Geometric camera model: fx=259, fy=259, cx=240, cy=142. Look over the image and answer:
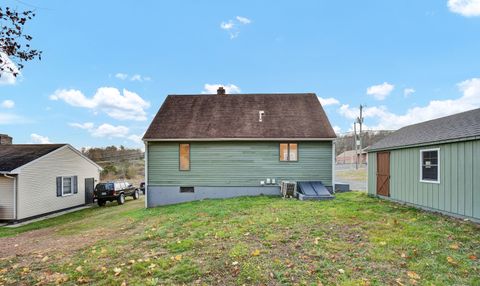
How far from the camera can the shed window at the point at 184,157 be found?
14000mm

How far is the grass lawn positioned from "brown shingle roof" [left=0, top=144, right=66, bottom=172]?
313 inches

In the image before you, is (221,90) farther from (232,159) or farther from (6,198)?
(6,198)

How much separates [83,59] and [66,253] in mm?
14893

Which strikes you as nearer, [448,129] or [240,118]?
[448,129]

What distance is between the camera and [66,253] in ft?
20.8

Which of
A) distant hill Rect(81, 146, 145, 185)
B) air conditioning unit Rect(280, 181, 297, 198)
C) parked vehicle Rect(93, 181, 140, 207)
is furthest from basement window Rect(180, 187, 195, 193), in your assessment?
distant hill Rect(81, 146, 145, 185)

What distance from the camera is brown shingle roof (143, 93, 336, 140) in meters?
13.9

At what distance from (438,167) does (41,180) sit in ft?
66.1

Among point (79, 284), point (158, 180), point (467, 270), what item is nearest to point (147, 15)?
point (158, 180)

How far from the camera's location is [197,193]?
547 inches

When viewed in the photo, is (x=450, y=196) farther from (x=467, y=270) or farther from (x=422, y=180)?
(x=467, y=270)

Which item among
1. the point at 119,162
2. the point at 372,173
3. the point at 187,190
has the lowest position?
the point at 187,190

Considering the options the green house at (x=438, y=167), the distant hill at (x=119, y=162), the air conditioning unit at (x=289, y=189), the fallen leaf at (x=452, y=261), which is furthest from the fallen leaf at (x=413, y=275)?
the distant hill at (x=119, y=162)


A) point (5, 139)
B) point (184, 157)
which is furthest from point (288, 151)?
point (5, 139)
